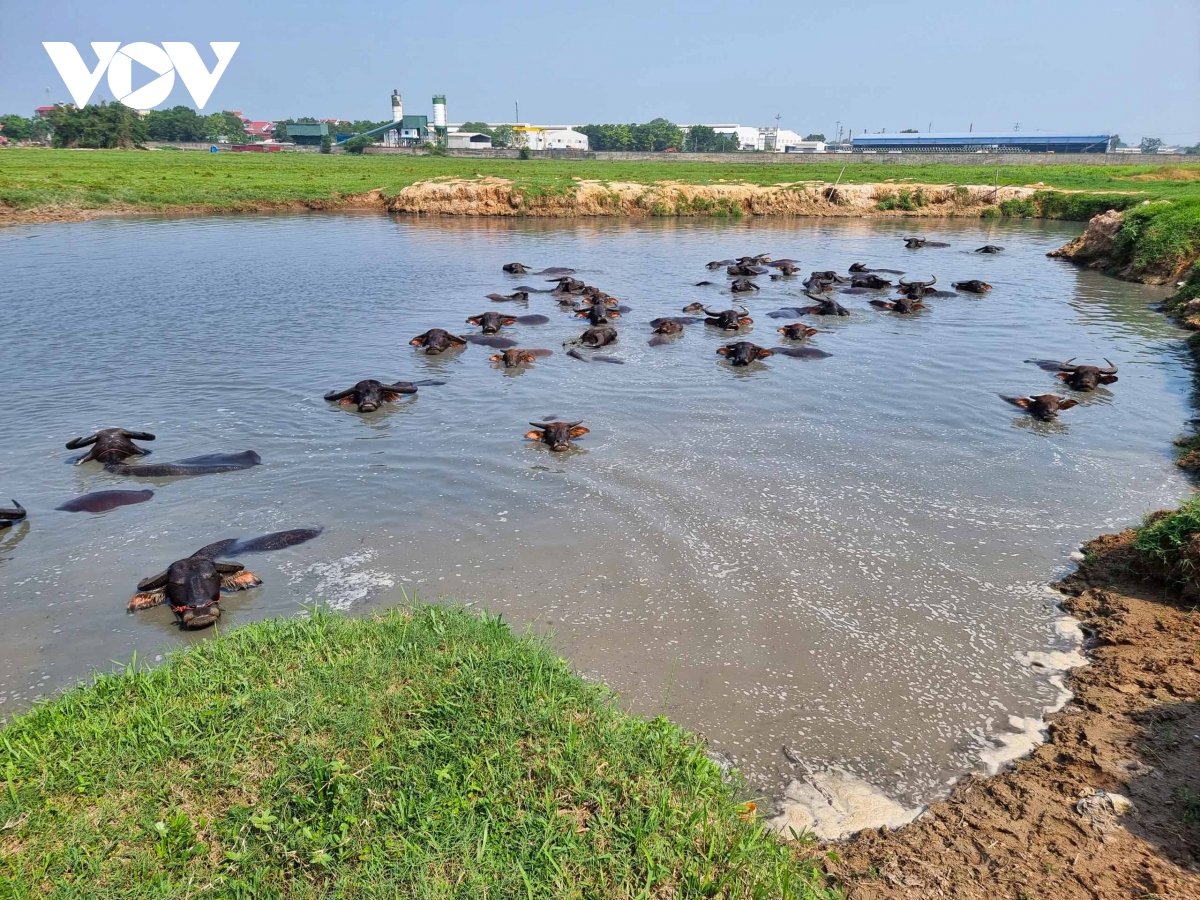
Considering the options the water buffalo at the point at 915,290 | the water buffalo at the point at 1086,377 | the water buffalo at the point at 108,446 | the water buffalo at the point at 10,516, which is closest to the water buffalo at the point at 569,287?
the water buffalo at the point at 915,290

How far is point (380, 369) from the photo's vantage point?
535 inches

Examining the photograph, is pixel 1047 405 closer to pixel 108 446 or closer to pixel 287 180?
pixel 108 446

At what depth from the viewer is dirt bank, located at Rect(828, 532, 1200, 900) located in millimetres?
3574

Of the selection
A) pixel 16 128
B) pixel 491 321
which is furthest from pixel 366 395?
pixel 16 128

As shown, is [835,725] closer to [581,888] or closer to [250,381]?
[581,888]

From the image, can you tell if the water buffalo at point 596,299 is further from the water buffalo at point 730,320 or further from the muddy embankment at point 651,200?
the muddy embankment at point 651,200

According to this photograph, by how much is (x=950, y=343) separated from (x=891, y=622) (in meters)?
11.5

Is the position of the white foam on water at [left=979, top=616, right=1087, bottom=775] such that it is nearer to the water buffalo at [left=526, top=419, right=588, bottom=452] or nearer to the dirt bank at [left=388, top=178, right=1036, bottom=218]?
the water buffalo at [left=526, top=419, right=588, bottom=452]

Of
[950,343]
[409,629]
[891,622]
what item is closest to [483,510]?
[409,629]

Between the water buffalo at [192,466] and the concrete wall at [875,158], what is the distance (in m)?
68.5

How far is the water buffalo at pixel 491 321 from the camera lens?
644 inches

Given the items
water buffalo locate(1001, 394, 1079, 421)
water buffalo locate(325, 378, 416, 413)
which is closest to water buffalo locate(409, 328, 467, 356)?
water buffalo locate(325, 378, 416, 413)

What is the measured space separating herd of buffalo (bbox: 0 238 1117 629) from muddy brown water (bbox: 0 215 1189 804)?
24cm

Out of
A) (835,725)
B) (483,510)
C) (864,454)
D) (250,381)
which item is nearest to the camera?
(835,725)
